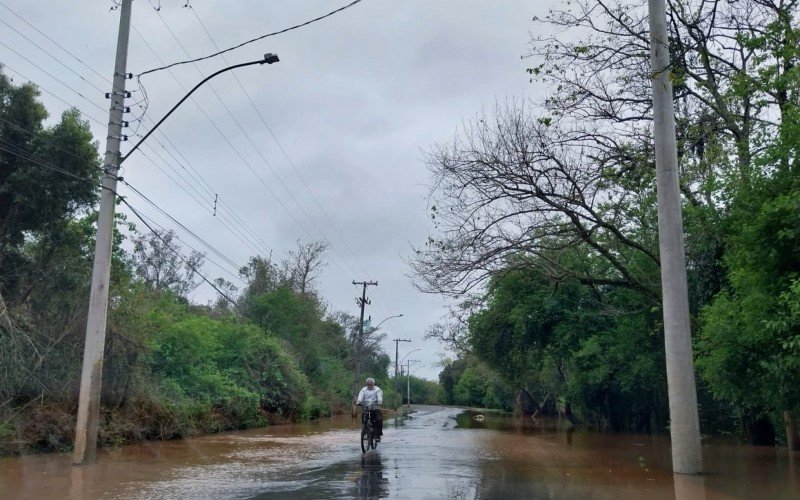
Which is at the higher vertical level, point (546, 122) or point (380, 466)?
point (546, 122)

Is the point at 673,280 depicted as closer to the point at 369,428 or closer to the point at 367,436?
the point at 369,428

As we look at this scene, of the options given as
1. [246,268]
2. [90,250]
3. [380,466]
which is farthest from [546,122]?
[246,268]

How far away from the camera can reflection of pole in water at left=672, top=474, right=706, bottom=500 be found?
431 inches

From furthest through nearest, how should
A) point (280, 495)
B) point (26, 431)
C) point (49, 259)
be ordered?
point (49, 259) → point (26, 431) → point (280, 495)

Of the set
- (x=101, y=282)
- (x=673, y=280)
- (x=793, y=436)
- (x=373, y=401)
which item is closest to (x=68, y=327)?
(x=101, y=282)

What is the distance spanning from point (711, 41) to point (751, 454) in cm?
1099

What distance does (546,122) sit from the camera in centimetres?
1659

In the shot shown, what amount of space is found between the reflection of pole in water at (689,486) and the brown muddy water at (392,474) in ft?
0.07

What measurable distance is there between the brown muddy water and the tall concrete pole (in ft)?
2.57

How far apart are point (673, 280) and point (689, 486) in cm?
389

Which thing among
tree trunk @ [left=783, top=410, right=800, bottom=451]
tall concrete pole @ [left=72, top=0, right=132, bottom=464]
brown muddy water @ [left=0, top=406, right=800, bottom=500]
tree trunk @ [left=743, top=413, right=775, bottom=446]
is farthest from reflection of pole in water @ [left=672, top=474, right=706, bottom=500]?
tall concrete pole @ [left=72, top=0, right=132, bottom=464]

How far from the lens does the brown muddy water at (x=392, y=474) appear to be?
35.9 feet

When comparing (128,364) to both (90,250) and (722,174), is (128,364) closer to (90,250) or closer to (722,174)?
(90,250)

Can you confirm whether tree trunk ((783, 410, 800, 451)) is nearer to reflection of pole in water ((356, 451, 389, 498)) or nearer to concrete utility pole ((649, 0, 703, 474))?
concrete utility pole ((649, 0, 703, 474))
